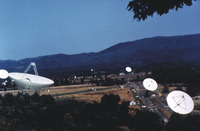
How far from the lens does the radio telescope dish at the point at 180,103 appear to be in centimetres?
Answer: 3450

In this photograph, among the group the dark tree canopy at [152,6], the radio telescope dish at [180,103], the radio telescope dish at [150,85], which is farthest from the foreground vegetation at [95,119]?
the radio telescope dish at [150,85]

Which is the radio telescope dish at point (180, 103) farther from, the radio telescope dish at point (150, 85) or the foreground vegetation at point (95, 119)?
the radio telescope dish at point (150, 85)

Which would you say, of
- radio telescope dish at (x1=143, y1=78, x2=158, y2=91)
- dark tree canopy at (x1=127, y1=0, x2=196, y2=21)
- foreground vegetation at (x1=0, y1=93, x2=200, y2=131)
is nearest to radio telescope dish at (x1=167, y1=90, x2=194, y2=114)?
foreground vegetation at (x1=0, y1=93, x2=200, y2=131)

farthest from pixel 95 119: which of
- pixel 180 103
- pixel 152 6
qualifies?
pixel 152 6

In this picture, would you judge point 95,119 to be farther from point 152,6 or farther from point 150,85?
point 150,85

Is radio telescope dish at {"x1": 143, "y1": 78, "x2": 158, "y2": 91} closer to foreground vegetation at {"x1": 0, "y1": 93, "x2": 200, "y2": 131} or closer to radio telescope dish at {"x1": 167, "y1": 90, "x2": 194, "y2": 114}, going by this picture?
radio telescope dish at {"x1": 167, "y1": 90, "x2": 194, "y2": 114}

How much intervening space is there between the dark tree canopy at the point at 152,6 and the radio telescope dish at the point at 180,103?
95.8 ft

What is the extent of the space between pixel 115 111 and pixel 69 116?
8.01 meters

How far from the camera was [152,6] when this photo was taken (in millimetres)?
8305

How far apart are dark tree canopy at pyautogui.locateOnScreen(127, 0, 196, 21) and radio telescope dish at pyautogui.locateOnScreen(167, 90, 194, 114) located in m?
29.2

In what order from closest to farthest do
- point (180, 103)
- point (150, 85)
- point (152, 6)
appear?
point (152, 6)
point (180, 103)
point (150, 85)

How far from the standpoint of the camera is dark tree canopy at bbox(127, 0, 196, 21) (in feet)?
26.5

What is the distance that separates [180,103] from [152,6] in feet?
101

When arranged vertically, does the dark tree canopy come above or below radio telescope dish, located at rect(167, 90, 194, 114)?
above
